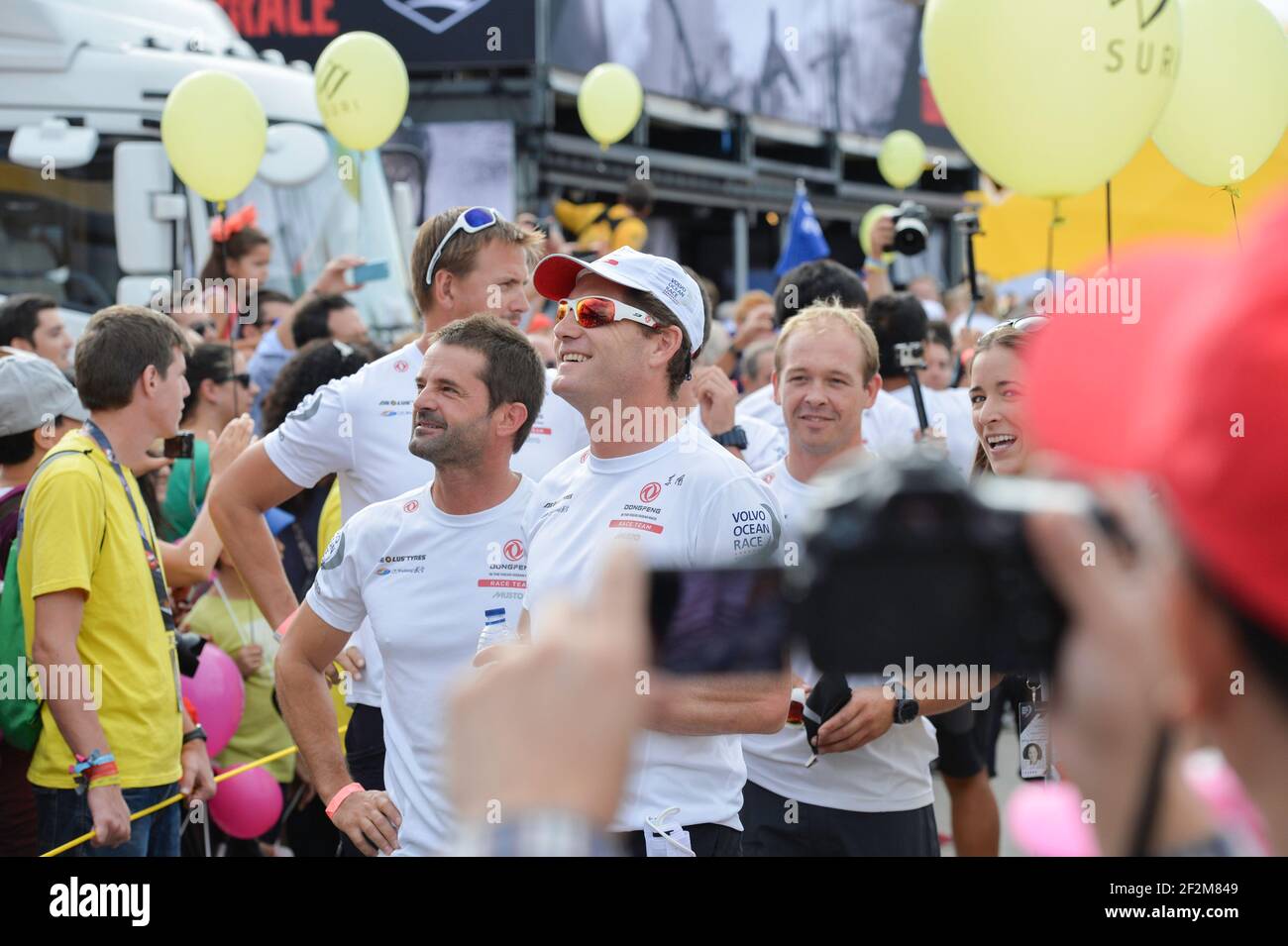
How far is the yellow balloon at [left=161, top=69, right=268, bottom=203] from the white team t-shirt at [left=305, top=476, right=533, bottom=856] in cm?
476

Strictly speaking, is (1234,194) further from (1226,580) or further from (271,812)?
(1226,580)

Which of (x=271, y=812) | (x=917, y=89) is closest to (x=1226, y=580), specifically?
(x=271, y=812)

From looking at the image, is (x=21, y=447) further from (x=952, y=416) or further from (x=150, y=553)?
(x=952, y=416)

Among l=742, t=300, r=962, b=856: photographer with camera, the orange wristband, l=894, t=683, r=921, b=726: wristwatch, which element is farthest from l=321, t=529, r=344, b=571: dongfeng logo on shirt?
l=894, t=683, r=921, b=726: wristwatch

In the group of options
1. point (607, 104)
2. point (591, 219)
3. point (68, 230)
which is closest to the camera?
point (68, 230)

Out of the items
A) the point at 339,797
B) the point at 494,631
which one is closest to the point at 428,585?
the point at 494,631

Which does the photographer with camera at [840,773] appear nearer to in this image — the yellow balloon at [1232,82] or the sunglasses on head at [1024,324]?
the sunglasses on head at [1024,324]

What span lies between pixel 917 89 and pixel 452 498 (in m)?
27.4

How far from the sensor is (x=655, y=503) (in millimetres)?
3248

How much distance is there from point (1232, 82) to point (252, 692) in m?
4.31

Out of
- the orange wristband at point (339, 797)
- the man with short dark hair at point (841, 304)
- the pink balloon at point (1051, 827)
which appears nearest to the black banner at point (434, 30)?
the man with short dark hair at point (841, 304)

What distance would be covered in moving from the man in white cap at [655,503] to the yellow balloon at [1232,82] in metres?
2.84

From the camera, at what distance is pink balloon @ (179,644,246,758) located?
5312mm
